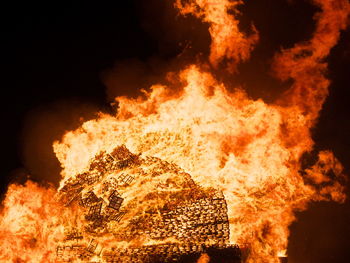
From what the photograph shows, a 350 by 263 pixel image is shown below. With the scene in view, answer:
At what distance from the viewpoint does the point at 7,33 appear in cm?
997

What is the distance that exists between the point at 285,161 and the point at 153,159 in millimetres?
3450

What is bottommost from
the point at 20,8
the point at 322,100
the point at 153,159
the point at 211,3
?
the point at 153,159

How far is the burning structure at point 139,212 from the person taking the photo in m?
6.97

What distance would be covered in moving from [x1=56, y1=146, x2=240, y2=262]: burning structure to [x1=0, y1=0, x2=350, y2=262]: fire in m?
0.09

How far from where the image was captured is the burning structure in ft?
22.9

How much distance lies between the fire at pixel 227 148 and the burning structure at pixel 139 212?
9 centimetres

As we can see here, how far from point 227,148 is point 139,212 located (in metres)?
2.81

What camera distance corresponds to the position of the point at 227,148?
24.9ft

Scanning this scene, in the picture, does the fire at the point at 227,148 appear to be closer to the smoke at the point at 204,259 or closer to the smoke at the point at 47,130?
the smoke at the point at 204,259

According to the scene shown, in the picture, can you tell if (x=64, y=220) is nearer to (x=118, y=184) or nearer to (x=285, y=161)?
(x=118, y=184)

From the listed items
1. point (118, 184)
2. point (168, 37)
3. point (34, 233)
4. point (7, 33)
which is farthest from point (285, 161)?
point (7, 33)

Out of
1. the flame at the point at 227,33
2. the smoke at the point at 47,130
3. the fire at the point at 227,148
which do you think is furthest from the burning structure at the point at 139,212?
the flame at the point at 227,33

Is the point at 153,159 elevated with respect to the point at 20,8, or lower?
lower

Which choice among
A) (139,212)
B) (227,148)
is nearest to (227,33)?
(227,148)
